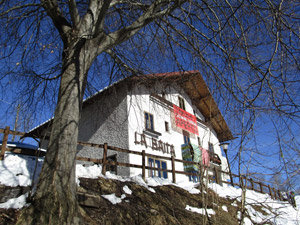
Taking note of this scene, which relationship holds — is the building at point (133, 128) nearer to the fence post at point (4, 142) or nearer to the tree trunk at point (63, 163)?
the fence post at point (4, 142)

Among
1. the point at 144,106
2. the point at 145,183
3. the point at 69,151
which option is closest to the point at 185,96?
the point at 144,106

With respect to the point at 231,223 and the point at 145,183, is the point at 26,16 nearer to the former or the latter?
the point at 145,183


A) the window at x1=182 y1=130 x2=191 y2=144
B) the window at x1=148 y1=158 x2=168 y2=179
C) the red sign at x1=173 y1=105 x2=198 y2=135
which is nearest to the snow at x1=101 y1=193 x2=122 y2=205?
the window at x1=148 y1=158 x2=168 y2=179

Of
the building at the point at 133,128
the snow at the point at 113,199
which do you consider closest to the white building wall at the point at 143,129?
the building at the point at 133,128

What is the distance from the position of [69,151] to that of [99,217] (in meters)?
1.69

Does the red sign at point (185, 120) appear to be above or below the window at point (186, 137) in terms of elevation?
above

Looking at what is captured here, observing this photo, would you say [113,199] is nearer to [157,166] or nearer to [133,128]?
[133,128]

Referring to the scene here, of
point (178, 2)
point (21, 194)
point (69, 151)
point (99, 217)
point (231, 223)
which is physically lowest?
point (231, 223)

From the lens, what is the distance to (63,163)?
3.63 metres

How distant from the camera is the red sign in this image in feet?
52.0

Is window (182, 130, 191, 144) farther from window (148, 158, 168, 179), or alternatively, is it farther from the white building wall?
window (148, 158, 168, 179)

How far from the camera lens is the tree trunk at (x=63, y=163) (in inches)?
127

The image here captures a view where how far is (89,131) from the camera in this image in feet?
44.3

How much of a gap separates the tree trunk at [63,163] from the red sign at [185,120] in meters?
11.5
